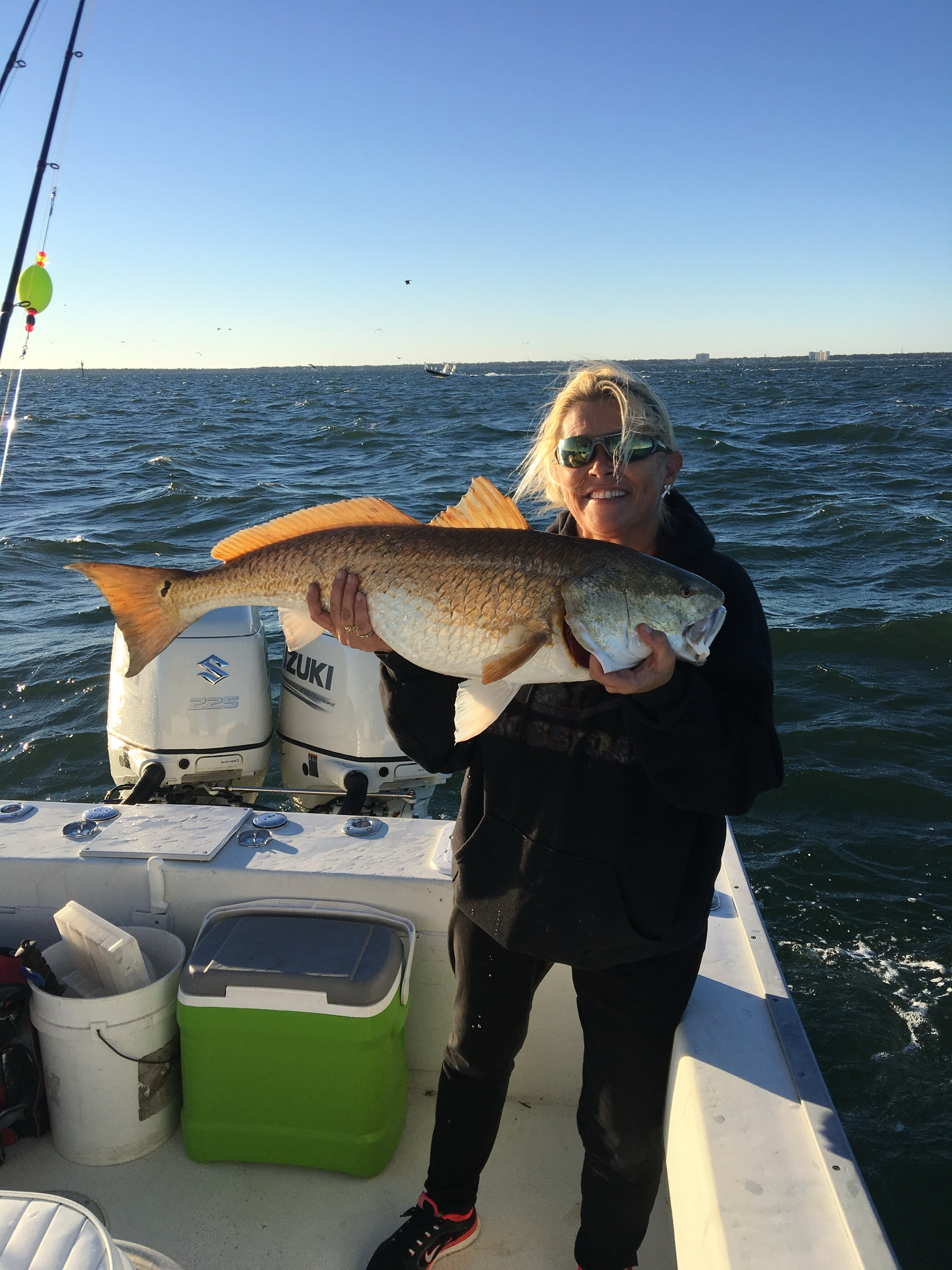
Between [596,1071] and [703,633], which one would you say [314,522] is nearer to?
[703,633]

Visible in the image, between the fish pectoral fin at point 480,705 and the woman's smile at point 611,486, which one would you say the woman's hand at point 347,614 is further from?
the woman's smile at point 611,486

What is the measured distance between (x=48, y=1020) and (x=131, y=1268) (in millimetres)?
1437

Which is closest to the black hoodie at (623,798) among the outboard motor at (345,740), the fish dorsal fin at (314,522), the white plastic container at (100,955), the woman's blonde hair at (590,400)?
the woman's blonde hair at (590,400)

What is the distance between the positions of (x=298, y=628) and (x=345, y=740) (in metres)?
1.74

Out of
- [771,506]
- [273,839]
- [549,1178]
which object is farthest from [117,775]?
[771,506]

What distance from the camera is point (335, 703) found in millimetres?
4828

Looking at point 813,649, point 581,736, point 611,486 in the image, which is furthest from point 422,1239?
point 813,649

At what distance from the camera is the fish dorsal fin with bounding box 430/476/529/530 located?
2756mm

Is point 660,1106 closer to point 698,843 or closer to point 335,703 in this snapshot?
point 698,843

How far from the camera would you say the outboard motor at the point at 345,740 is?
4773 mm

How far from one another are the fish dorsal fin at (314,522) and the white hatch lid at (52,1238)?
6.10 ft

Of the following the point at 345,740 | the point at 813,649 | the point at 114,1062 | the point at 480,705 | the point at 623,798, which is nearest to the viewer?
the point at 623,798

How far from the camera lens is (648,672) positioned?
2.29 m

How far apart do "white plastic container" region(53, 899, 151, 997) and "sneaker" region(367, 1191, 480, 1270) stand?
47.4 inches
